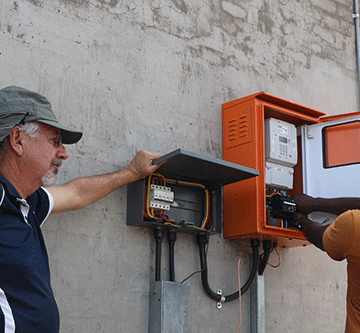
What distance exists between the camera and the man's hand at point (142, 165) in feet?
8.52

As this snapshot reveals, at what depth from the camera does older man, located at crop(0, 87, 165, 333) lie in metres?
1.71

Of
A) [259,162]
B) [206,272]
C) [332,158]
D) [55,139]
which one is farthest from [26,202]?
[332,158]

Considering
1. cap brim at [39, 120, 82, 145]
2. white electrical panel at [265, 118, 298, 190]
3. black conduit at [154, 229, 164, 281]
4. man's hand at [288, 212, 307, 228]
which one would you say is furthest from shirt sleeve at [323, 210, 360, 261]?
cap brim at [39, 120, 82, 145]

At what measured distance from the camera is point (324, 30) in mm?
4129

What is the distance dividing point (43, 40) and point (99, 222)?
934 mm

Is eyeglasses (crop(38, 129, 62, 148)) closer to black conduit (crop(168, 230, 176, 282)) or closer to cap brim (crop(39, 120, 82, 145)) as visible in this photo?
cap brim (crop(39, 120, 82, 145))

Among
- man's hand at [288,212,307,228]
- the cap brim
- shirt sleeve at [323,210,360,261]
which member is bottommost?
shirt sleeve at [323,210,360,261]

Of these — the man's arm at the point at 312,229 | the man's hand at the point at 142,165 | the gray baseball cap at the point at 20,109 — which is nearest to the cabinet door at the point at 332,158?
the man's arm at the point at 312,229

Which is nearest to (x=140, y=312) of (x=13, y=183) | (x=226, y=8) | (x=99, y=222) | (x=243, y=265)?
(x=99, y=222)

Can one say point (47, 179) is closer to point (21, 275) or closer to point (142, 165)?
point (21, 275)

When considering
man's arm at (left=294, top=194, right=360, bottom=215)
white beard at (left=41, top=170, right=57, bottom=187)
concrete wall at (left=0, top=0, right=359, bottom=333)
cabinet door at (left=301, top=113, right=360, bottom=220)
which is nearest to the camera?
white beard at (left=41, top=170, right=57, bottom=187)

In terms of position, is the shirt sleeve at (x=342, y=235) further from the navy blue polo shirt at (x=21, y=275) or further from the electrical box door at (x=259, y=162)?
the navy blue polo shirt at (x=21, y=275)

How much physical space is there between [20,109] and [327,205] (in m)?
1.71

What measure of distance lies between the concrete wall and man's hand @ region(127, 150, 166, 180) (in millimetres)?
185
